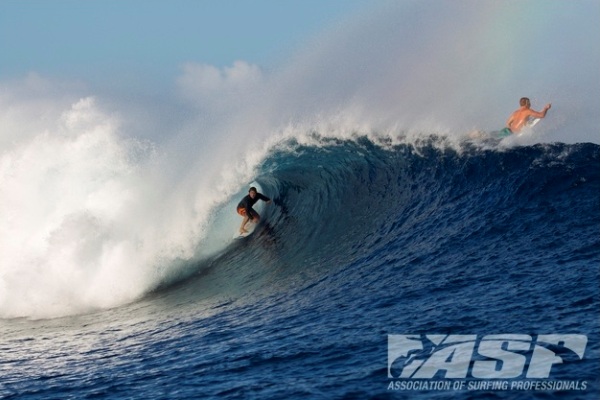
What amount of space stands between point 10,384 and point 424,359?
5.25 m

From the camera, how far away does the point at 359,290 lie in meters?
10.6

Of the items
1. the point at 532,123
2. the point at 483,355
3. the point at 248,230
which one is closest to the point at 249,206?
the point at 248,230

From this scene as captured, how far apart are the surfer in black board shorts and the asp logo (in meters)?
8.99

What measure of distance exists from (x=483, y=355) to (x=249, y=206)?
33.0ft

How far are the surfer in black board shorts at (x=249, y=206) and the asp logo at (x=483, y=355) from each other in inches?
354

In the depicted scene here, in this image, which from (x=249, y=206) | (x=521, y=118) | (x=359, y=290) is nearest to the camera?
(x=359, y=290)

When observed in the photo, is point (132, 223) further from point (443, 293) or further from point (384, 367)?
point (384, 367)

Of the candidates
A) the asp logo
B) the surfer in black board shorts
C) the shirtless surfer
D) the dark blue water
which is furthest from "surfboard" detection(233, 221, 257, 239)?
the asp logo

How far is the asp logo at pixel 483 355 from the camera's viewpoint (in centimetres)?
665

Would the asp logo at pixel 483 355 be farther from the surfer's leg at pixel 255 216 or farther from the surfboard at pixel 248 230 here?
the surfer's leg at pixel 255 216

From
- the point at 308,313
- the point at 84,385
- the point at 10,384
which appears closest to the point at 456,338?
the point at 308,313

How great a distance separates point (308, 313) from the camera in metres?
9.80

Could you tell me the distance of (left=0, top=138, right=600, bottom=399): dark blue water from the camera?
757 centimetres

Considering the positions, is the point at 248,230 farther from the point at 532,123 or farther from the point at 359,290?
the point at 532,123
